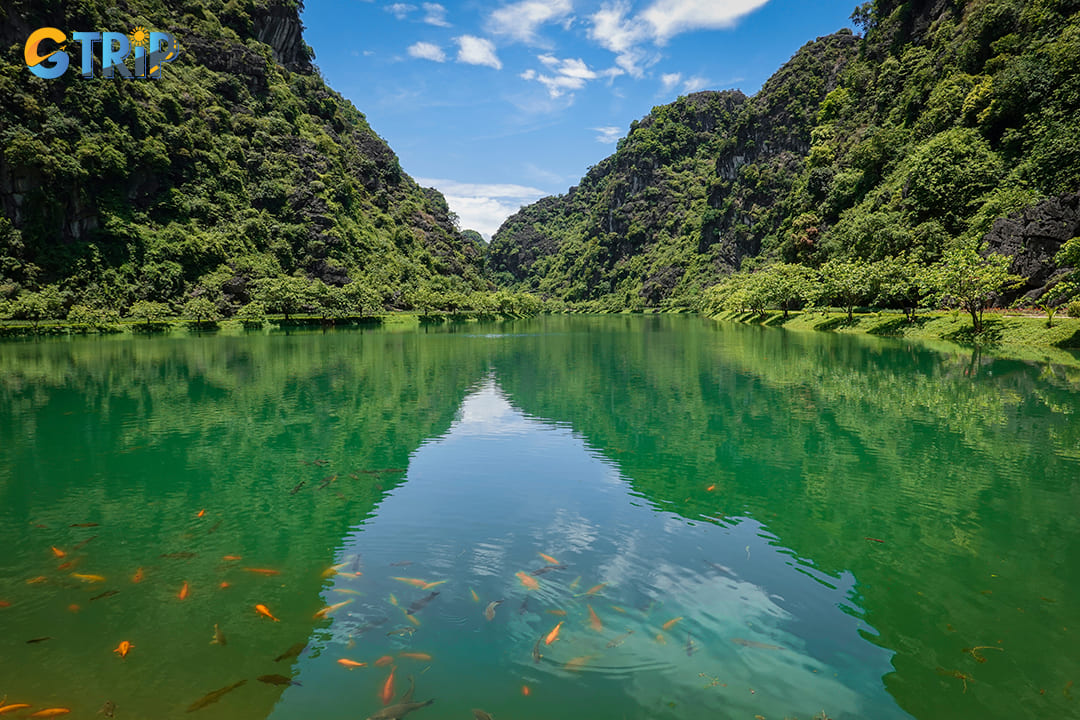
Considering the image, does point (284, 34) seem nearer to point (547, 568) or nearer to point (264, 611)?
point (264, 611)

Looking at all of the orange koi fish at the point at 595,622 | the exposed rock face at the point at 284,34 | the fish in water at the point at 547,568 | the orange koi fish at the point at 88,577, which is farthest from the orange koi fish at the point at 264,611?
the exposed rock face at the point at 284,34

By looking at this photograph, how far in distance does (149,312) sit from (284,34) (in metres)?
135

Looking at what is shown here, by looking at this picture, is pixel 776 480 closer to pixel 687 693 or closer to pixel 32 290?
pixel 687 693

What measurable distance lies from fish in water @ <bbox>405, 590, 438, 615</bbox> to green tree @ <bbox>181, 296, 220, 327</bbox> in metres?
86.7

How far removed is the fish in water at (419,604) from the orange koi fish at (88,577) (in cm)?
504

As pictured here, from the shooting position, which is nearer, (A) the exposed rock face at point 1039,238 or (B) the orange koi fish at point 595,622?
(B) the orange koi fish at point 595,622

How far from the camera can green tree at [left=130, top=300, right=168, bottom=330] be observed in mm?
77312

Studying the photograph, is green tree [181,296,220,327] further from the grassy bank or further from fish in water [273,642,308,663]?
the grassy bank

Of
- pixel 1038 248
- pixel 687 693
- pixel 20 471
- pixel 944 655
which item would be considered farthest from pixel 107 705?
pixel 1038 248

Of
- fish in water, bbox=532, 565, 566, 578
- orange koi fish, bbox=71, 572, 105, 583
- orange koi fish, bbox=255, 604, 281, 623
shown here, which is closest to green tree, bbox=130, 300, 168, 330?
orange koi fish, bbox=71, 572, 105, 583

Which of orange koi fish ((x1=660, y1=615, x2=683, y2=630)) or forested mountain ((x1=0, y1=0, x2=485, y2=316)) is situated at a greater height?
forested mountain ((x1=0, y1=0, x2=485, y2=316))

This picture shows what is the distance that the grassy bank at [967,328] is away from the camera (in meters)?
35.8

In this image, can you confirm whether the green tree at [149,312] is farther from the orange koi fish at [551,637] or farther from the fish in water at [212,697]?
the orange koi fish at [551,637]

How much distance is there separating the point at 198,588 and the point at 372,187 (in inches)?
7122
